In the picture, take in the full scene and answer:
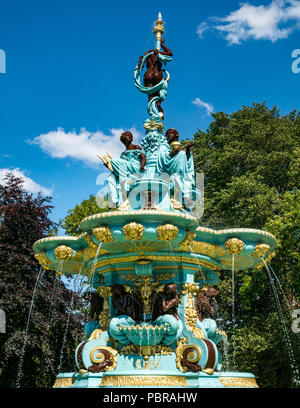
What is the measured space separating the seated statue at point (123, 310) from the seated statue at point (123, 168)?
176 cm

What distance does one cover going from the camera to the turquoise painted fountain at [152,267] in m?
7.88

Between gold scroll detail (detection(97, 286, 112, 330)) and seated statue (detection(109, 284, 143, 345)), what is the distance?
Result: 1.05ft

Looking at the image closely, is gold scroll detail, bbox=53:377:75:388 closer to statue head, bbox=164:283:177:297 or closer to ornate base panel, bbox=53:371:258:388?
ornate base panel, bbox=53:371:258:388

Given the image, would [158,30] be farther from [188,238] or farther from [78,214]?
[78,214]

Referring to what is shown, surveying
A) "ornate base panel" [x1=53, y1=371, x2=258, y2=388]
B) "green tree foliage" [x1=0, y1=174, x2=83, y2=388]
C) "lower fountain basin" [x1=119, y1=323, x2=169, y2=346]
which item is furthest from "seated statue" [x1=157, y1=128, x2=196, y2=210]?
"green tree foliage" [x1=0, y1=174, x2=83, y2=388]

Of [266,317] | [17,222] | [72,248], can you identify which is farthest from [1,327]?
[266,317]

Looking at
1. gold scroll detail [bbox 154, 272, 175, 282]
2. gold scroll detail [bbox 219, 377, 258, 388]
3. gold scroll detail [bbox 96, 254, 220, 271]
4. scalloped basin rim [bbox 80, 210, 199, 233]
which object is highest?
scalloped basin rim [bbox 80, 210, 199, 233]

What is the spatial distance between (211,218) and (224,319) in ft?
14.8

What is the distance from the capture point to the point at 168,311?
846 centimetres

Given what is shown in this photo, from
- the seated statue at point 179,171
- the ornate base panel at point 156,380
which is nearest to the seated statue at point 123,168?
the seated statue at point 179,171

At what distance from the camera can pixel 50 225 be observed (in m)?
20.1

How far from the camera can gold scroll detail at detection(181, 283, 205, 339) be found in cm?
859

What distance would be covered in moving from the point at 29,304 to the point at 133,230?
11067 mm
